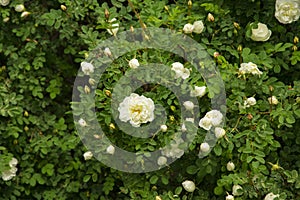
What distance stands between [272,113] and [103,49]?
78 cm

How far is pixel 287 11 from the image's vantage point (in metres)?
2.47

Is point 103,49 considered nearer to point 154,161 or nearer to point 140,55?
point 140,55

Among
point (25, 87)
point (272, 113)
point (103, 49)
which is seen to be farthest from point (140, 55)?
point (25, 87)

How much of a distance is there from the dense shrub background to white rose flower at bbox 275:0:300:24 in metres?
0.12

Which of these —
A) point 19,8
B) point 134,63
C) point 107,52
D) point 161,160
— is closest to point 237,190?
point 161,160

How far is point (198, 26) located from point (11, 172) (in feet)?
3.93

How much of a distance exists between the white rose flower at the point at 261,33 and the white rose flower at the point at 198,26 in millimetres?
238

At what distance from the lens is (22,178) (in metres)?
3.02

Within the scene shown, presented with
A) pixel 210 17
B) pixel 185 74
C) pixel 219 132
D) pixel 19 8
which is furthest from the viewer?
pixel 19 8

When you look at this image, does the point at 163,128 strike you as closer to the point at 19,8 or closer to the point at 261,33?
the point at 261,33

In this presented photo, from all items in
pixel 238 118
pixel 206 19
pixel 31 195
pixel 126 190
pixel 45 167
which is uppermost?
pixel 206 19

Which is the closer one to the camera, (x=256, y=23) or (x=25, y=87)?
(x=256, y=23)

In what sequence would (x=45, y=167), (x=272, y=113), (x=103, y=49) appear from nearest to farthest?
1. (x=272, y=113)
2. (x=103, y=49)
3. (x=45, y=167)

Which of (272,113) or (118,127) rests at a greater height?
(272,113)
